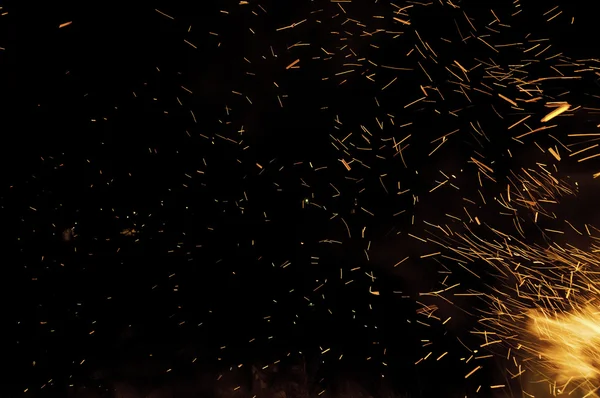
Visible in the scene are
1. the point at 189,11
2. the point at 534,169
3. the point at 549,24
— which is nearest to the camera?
the point at 549,24

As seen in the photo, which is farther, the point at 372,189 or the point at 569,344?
the point at 372,189

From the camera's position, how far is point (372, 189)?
3.72m

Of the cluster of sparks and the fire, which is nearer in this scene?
the fire

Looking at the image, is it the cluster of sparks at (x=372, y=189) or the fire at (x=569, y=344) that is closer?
the fire at (x=569, y=344)

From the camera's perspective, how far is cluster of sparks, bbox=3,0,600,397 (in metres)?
3.37

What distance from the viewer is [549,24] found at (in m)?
3.10

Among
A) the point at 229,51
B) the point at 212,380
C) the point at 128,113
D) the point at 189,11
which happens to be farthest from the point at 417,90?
the point at 212,380

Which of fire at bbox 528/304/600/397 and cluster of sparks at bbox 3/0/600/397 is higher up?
cluster of sparks at bbox 3/0/600/397

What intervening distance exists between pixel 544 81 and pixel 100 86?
3380 millimetres

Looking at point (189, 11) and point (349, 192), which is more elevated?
point (189, 11)

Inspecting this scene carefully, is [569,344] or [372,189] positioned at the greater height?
[372,189]

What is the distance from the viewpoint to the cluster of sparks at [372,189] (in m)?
3.37

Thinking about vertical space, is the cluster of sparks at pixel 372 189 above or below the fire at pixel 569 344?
above

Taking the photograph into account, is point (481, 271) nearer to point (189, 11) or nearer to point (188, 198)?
point (188, 198)
